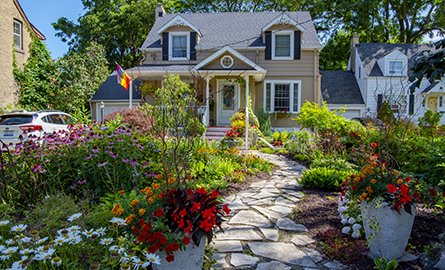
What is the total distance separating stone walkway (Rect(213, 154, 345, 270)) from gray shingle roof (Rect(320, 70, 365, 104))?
17654 mm

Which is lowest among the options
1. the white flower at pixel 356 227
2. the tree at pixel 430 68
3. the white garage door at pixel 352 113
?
the white flower at pixel 356 227

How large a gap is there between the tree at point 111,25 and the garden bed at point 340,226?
24.7 meters

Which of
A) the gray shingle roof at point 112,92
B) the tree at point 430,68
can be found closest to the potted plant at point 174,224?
the tree at point 430,68

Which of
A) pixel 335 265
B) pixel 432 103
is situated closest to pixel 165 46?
pixel 335 265

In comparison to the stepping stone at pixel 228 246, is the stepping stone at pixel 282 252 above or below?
below

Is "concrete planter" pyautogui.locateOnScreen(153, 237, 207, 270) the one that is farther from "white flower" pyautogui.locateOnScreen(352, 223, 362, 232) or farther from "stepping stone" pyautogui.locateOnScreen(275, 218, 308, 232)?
"white flower" pyautogui.locateOnScreen(352, 223, 362, 232)

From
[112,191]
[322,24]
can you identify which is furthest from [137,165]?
[322,24]

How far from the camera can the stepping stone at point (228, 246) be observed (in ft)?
A: 10.6

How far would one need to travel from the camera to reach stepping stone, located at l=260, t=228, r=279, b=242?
3521 mm

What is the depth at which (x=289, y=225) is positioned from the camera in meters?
3.91

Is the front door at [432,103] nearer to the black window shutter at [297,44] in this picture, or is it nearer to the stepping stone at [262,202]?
the black window shutter at [297,44]

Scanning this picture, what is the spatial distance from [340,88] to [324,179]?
18.4 meters

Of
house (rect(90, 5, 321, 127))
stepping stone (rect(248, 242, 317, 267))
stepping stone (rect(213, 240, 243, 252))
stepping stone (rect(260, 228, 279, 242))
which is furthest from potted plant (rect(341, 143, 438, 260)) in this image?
house (rect(90, 5, 321, 127))

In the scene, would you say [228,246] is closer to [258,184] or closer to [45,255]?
[45,255]
